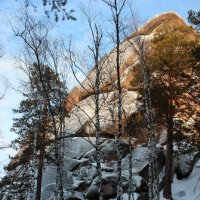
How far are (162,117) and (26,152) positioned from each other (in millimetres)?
9382

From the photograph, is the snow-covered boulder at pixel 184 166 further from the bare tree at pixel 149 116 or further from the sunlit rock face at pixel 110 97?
the bare tree at pixel 149 116

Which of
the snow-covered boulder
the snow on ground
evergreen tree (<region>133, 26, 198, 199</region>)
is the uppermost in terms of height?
evergreen tree (<region>133, 26, 198, 199</region>)

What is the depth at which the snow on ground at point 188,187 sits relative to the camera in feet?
73.5

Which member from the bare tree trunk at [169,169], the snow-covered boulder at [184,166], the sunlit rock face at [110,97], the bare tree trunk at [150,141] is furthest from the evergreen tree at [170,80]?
the snow-covered boulder at [184,166]

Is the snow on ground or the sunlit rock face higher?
the sunlit rock face

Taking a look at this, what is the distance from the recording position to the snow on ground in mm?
22392

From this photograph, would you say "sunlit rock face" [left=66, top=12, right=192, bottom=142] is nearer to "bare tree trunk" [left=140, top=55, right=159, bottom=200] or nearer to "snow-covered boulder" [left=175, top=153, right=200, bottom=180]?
"snow-covered boulder" [left=175, top=153, right=200, bottom=180]

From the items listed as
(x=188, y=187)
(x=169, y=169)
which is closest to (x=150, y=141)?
(x=169, y=169)

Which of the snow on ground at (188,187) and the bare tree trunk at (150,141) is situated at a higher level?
the bare tree trunk at (150,141)

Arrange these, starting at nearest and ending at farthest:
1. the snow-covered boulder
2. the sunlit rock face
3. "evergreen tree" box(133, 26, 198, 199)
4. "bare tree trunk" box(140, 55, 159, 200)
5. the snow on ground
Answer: "bare tree trunk" box(140, 55, 159, 200) < "evergreen tree" box(133, 26, 198, 199) < the snow on ground < the snow-covered boulder < the sunlit rock face

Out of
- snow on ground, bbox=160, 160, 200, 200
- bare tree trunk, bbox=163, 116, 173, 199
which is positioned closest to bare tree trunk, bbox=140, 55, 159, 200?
bare tree trunk, bbox=163, 116, 173, 199

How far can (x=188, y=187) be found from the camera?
23.7 metres

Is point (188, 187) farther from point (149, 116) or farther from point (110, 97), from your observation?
point (110, 97)

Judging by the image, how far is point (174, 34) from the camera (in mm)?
22516
